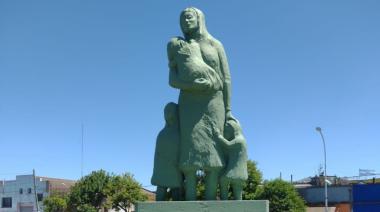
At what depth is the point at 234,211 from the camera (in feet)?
34.1

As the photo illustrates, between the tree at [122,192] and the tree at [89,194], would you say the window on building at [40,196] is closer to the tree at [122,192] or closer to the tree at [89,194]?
the tree at [89,194]

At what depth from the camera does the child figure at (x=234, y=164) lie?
1081 cm

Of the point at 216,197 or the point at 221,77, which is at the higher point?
the point at 221,77

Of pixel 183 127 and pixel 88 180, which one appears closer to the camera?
pixel 183 127

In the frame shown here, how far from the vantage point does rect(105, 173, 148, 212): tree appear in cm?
4262

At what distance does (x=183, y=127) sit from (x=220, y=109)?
75 cm

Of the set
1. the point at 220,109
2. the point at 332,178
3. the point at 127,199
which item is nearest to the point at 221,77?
the point at 220,109

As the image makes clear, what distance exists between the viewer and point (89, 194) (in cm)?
4228

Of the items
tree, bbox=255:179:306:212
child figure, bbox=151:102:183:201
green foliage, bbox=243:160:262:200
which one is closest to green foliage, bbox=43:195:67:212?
green foliage, bbox=243:160:262:200

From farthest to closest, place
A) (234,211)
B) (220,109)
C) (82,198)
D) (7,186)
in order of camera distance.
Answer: (7,186), (82,198), (220,109), (234,211)

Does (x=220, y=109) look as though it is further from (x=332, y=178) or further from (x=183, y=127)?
(x=332, y=178)

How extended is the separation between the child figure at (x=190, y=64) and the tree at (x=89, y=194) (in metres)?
32.1

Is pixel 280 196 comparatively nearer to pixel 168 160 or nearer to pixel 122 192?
pixel 122 192

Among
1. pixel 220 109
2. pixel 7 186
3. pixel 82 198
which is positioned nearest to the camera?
pixel 220 109
